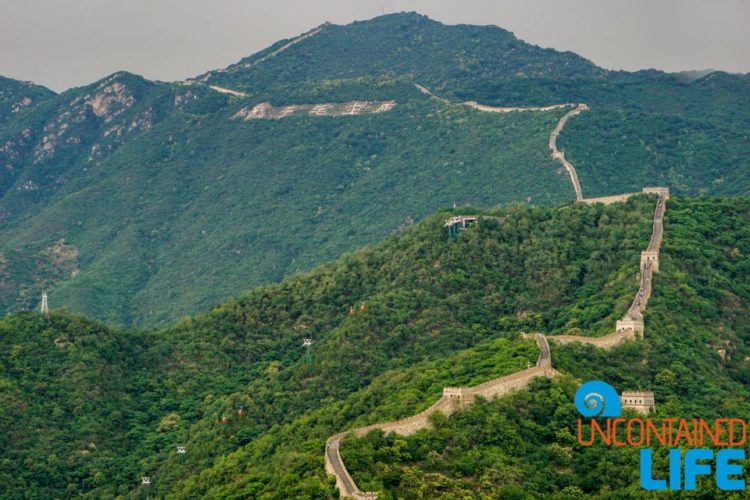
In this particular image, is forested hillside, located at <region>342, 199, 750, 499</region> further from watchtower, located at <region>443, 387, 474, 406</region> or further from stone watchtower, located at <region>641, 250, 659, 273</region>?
watchtower, located at <region>443, 387, 474, 406</region>

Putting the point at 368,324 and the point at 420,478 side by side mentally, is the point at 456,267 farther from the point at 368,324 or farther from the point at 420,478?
the point at 420,478

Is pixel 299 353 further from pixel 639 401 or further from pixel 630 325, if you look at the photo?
pixel 639 401

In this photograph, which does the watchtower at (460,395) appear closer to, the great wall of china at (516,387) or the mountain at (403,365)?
the great wall of china at (516,387)

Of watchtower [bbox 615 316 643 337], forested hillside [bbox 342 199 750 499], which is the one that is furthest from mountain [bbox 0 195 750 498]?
watchtower [bbox 615 316 643 337]

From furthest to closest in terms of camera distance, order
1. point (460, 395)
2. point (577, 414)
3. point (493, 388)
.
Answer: point (493, 388) < point (577, 414) < point (460, 395)

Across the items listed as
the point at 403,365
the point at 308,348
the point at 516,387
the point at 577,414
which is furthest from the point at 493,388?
the point at 308,348

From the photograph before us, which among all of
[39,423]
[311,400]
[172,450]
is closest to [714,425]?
[311,400]
